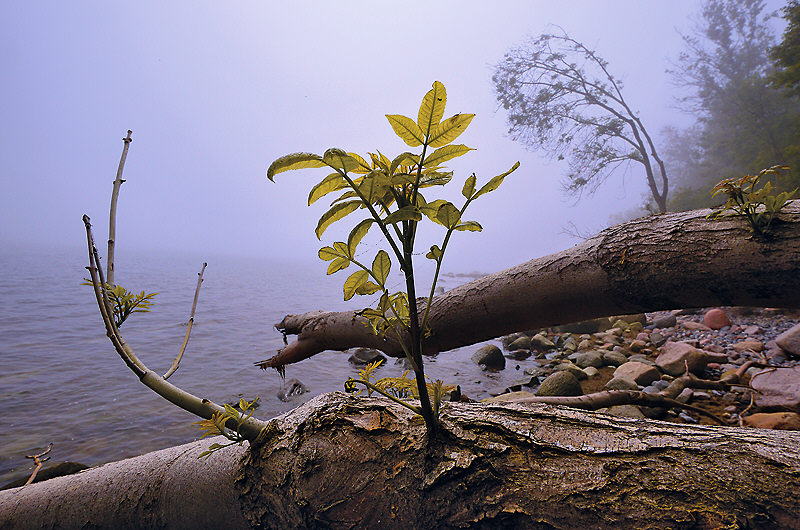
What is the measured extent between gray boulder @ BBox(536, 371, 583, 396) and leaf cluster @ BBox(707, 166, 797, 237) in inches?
91.7

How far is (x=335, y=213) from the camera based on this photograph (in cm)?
63

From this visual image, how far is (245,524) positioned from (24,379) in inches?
240

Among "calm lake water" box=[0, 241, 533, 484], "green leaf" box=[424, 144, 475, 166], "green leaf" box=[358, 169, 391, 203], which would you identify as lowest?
"calm lake water" box=[0, 241, 533, 484]

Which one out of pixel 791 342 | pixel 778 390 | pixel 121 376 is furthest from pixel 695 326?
pixel 121 376

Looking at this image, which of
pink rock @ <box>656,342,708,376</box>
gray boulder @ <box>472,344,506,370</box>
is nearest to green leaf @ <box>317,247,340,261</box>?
pink rock @ <box>656,342,708,376</box>

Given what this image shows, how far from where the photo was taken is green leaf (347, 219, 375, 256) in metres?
0.62

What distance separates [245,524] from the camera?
0.83 meters

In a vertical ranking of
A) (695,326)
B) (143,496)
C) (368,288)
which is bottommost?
(695,326)

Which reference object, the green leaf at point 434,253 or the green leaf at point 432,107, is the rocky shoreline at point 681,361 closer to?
the green leaf at point 434,253

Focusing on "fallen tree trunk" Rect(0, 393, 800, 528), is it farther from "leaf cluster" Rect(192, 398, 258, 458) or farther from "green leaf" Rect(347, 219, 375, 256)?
"green leaf" Rect(347, 219, 375, 256)

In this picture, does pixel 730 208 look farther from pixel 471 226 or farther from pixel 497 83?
pixel 497 83

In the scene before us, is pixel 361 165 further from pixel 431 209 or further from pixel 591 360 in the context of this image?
pixel 591 360

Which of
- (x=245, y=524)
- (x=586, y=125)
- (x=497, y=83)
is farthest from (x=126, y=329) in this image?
(x=586, y=125)

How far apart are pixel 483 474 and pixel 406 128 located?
673 mm
